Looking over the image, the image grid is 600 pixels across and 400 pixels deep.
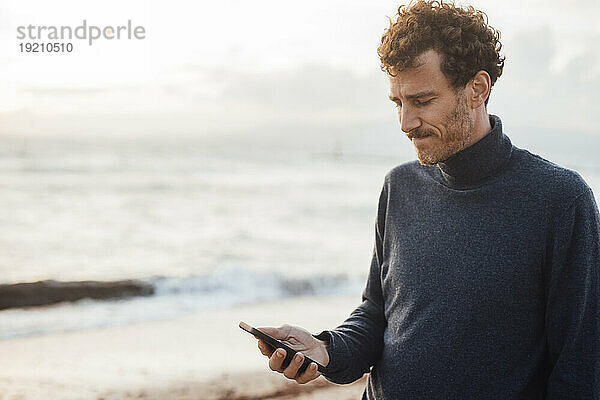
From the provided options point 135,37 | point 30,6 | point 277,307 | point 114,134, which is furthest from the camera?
point 114,134

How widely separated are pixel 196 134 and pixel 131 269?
7.45m

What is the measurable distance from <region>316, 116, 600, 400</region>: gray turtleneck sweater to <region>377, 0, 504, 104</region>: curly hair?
17 centimetres

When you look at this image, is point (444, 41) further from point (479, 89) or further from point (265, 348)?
point (265, 348)

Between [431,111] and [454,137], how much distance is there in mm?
89

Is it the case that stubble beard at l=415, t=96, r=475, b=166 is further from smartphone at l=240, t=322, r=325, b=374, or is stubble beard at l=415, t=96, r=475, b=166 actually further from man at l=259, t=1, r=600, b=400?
smartphone at l=240, t=322, r=325, b=374

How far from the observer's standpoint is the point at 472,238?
176 centimetres

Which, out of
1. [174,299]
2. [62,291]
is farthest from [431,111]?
[62,291]

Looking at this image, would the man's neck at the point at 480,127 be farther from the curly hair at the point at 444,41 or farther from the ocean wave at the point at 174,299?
the ocean wave at the point at 174,299

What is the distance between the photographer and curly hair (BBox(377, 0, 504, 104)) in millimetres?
1735

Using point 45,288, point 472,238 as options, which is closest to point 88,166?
point 45,288

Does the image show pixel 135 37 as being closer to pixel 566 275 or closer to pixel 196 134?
pixel 196 134

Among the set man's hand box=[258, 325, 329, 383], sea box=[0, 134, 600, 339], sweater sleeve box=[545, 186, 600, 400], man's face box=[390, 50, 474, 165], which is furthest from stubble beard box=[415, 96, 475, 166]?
sea box=[0, 134, 600, 339]

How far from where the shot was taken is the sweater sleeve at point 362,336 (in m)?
1.88

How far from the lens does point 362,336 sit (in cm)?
192
